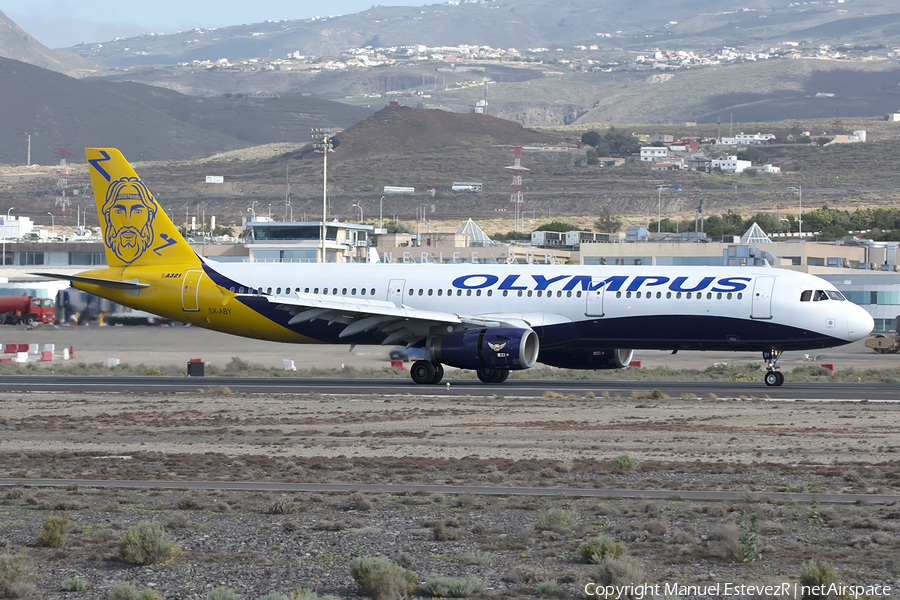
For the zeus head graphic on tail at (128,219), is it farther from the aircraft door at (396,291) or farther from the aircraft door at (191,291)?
the aircraft door at (396,291)

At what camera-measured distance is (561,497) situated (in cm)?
1786

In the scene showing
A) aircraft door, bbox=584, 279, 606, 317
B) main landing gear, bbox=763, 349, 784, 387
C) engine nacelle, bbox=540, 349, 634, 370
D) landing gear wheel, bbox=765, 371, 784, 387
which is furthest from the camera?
engine nacelle, bbox=540, 349, 634, 370

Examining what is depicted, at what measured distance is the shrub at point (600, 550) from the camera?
530 inches

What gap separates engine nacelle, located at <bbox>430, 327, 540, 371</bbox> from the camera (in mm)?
37375

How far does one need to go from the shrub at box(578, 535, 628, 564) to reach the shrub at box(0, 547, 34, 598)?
21.7 feet

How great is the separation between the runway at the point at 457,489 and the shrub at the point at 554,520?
92.7 inches

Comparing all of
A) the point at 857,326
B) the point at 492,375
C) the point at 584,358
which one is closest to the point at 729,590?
the point at 857,326

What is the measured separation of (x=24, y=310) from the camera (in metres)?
80.0

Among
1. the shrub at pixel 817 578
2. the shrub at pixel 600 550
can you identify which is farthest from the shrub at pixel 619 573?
the shrub at pixel 817 578

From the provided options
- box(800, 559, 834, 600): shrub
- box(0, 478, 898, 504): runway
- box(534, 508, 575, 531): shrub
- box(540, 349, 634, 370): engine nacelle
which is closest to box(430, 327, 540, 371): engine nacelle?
box(540, 349, 634, 370): engine nacelle

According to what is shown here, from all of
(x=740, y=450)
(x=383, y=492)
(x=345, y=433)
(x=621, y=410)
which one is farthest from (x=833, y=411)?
(x=383, y=492)

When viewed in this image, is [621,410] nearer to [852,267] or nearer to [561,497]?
[561,497]

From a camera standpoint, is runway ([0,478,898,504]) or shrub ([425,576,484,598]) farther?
runway ([0,478,898,504])

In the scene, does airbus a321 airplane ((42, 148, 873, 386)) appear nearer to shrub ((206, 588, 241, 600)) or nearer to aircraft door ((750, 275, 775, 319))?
aircraft door ((750, 275, 775, 319))
